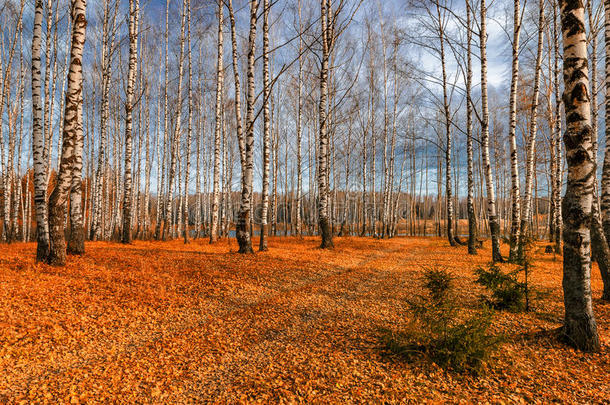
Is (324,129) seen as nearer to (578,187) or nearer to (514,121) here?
(514,121)

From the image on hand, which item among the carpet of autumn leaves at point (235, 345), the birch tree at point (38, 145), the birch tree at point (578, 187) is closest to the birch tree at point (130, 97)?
the birch tree at point (38, 145)

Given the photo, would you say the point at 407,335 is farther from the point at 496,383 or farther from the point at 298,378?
the point at 298,378

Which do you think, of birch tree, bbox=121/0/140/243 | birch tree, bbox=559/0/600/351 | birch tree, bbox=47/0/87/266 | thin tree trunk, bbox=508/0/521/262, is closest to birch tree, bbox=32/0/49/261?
birch tree, bbox=47/0/87/266

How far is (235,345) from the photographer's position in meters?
3.58

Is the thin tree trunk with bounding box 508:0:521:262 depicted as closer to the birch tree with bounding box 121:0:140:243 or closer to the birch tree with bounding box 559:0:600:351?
the birch tree with bounding box 559:0:600:351

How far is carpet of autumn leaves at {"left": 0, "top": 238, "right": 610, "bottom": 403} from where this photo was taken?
2602 millimetres

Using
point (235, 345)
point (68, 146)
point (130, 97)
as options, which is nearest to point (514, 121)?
point (235, 345)

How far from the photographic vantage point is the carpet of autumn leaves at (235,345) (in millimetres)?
2602

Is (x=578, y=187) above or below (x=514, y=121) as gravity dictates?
below

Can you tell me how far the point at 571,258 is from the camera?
11.0 feet

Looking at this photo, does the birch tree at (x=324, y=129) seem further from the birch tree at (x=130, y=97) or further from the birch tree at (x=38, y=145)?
the birch tree at (x=38, y=145)

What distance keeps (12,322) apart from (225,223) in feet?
61.1

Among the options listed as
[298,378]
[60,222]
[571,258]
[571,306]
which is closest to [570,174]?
[571,258]

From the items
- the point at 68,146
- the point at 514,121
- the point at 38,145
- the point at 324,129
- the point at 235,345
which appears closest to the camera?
the point at 235,345
